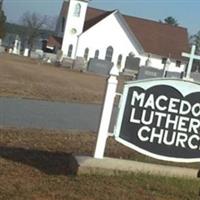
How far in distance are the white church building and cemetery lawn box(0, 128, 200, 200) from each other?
73402 mm

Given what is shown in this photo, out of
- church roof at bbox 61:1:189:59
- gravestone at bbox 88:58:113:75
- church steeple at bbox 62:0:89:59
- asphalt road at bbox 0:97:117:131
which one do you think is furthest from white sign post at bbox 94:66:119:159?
church roof at bbox 61:1:189:59

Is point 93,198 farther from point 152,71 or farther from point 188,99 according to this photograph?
point 152,71

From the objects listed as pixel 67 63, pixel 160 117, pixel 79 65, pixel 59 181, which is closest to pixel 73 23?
pixel 67 63

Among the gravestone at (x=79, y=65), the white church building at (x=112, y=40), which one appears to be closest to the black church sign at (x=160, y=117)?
the gravestone at (x=79, y=65)

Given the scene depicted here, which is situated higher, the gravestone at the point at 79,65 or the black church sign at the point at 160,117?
the black church sign at the point at 160,117

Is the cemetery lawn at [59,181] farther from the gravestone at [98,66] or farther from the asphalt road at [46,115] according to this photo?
the gravestone at [98,66]

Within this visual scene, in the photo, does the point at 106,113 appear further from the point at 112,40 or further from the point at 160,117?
the point at 112,40

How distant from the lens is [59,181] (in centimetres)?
807

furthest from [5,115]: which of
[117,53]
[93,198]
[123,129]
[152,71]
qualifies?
[117,53]

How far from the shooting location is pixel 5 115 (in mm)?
13664

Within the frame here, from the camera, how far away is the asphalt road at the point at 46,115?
1322cm

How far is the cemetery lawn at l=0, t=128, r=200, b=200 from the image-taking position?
747cm

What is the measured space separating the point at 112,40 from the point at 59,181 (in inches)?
3116

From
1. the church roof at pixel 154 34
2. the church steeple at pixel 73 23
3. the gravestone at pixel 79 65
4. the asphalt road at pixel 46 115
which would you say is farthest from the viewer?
the church roof at pixel 154 34
